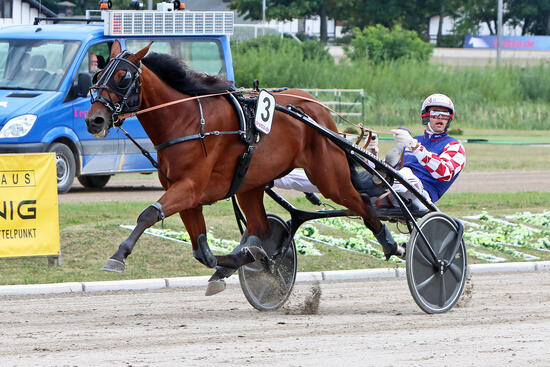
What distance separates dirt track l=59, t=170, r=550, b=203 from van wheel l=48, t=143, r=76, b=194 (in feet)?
0.55

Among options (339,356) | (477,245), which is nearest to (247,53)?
(477,245)

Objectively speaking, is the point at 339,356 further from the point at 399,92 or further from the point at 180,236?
the point at 399,92

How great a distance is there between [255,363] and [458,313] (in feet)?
8.13

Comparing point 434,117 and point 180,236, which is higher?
point 434,117

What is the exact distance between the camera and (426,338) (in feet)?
21.5

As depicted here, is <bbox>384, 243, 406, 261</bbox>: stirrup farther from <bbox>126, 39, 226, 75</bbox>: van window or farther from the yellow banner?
<bbox>126, 39, 226, 75</bbox>: van window

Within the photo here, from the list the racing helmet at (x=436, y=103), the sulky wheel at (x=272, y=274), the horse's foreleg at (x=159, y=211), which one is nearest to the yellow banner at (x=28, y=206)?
the sulky wheel at (x=272, y=274)

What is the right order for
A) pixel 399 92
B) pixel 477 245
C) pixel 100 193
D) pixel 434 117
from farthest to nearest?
1. pixel 399 92
2. pixel 100 193
3. pixel 477 245
4. pixel 434 117

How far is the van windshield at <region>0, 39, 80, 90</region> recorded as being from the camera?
13883 millimetres

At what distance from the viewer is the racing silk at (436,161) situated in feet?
26.1

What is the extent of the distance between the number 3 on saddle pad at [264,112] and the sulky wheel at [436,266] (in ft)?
4.38

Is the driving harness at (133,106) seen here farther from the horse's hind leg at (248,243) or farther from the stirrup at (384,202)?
the stirrup at (384,202)

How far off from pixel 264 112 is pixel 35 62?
289 inches

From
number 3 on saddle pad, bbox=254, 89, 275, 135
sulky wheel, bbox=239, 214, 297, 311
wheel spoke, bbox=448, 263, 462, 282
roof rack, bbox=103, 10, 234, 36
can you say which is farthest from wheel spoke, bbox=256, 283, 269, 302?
roof rack, bbox=103, 10, 234, 36
